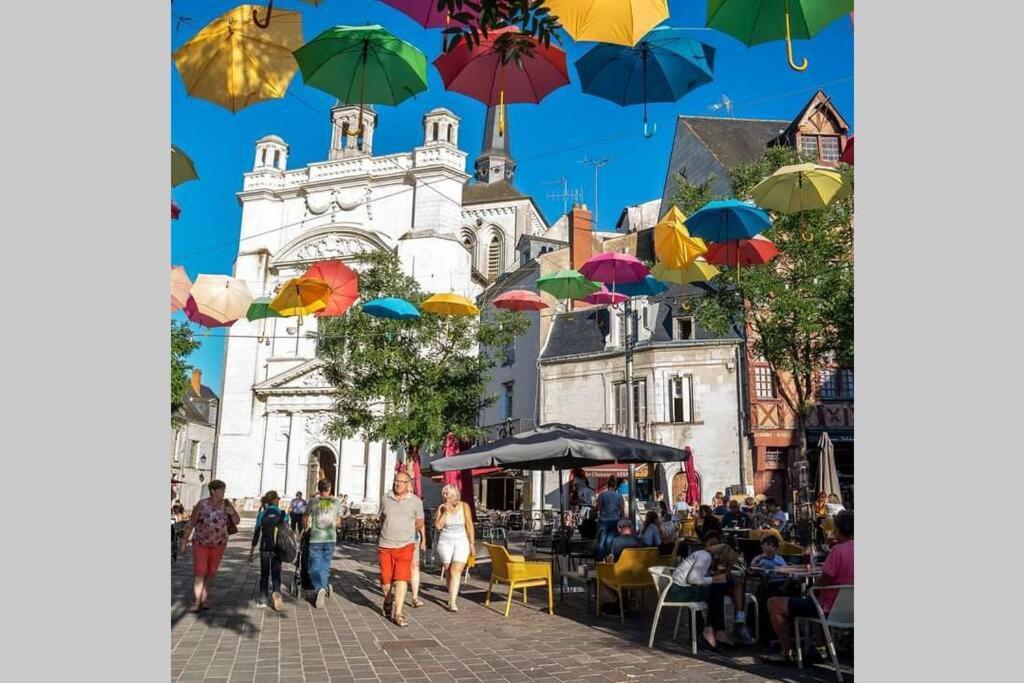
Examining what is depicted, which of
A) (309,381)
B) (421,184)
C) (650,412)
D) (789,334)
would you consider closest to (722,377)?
(650,412)

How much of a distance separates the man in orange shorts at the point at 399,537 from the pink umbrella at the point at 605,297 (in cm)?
695

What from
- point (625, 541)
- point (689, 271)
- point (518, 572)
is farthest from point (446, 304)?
point (518, 572)

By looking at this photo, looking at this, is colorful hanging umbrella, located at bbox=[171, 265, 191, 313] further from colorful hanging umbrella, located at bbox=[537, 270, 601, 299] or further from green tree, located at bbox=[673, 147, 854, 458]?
colorful hanging umbrella, located at bbox=[537, 270, 601, 299]

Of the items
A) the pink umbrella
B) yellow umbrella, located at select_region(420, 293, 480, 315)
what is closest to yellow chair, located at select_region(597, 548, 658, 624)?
the pink umbrella

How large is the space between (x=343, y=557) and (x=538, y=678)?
1170 cm

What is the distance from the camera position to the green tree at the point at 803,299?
258 inches

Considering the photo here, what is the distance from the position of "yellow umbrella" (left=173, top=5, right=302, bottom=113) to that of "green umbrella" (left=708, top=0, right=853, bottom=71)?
10.7 feet

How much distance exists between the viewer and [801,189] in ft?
27.7

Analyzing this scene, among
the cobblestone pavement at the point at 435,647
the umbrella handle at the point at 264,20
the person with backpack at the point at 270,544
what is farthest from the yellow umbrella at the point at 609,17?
the person with backpack at the point at 270,544

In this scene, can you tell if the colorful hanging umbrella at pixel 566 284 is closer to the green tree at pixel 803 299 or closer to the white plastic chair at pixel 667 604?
the green tree at pixel 803 299

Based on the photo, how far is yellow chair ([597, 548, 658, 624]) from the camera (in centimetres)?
823

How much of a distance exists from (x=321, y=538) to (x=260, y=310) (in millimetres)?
4448

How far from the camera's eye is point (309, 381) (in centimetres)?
3406

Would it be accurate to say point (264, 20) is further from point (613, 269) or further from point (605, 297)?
point (605, 297)
